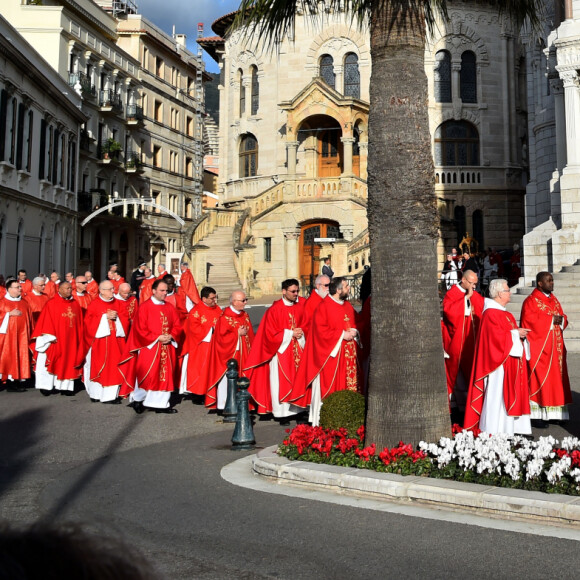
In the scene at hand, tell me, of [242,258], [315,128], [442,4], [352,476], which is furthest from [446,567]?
[315,128]

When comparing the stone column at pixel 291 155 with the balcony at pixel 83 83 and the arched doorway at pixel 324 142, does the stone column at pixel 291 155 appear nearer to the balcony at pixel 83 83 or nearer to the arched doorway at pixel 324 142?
the arched doorway at pixel 324 142

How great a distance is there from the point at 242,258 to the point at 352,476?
1184 inches

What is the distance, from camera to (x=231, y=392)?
11375 millimetres

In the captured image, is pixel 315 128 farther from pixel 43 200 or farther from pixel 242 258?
pixel 43 200

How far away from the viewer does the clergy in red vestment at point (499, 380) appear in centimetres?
927

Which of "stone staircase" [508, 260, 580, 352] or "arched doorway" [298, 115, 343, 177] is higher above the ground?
"arched doorway" [298, 115, 343, 177]

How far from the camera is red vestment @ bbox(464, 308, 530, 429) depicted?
30.4ft

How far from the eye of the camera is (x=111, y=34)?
50.3m

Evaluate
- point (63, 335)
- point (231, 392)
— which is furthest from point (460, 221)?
point (231, 392)

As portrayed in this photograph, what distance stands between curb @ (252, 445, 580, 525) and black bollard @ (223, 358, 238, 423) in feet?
10.0

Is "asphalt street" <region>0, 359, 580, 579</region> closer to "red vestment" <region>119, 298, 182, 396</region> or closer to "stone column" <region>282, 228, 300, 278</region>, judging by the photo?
"red vestment" <region>119, 298, 182, 396</region>

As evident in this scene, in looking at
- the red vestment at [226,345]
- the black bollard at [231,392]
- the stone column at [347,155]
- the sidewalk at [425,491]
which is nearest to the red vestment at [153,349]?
the red vestment at [226,345]

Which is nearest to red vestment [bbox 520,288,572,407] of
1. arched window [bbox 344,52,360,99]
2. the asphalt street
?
the asphalt street

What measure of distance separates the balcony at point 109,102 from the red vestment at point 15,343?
34.2 m
